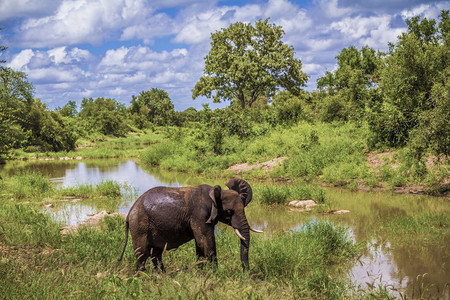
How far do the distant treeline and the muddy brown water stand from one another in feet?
8.44

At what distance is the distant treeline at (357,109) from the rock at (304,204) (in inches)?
175

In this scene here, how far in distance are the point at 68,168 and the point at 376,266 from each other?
29314 mm

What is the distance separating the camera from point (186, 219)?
7512mm

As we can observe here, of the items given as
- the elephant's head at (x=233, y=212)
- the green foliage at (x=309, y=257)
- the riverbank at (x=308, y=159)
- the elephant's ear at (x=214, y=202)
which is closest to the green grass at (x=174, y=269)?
the green foliage at (x=309, y=257)

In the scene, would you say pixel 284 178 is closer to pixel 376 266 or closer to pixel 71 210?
pixel 71 210

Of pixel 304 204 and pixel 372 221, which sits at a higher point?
pixel 304 204

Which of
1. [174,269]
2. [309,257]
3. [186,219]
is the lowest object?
[309,257]

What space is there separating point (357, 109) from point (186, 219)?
81.0ft

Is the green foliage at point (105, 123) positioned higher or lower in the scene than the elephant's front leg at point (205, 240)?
higher

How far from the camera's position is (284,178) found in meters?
24.9

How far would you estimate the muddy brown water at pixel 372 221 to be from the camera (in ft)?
31.0

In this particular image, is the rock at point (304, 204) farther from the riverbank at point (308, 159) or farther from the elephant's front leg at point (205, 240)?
the elephant's front leg at point (205, 240)

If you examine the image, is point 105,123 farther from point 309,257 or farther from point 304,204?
point 309,257

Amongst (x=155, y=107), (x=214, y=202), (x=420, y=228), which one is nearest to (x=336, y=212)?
(x=420, y=228)
